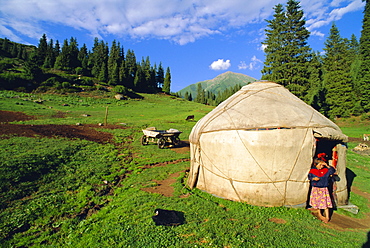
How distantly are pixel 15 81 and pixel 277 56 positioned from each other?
52098 mm

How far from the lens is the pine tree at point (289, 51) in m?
26.2

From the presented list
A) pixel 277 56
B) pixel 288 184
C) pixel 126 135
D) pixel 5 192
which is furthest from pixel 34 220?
pixel 277 56

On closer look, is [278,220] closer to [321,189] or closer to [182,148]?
[321,189]

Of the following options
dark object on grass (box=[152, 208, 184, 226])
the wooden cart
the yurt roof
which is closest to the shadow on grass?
the yurt roof

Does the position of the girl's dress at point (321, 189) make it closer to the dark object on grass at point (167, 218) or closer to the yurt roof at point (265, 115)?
the yurt roof at point (265, 115)

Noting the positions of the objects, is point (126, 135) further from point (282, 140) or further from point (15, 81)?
point (15, 81)

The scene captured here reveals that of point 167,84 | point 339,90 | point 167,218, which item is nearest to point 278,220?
point 167,218

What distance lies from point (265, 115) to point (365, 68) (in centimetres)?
3858

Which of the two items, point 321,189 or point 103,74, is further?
point 103,74

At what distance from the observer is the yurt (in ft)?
19.9

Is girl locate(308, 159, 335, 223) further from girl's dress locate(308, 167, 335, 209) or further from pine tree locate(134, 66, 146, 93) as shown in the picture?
pine tree locate(134, 66, 146, 93)

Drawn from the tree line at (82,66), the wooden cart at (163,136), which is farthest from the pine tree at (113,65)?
the wooden cart at (163,136)

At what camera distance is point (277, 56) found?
27.0 metres

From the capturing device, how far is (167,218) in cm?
499
